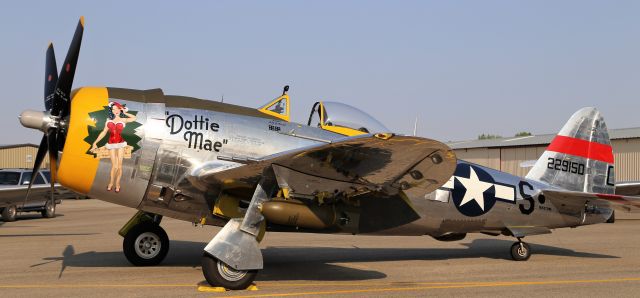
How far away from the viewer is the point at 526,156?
118 ft

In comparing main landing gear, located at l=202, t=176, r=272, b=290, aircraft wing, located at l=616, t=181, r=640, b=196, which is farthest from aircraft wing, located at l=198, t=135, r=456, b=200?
aircraft wing, located at l=616, t=181, r=640, b=196

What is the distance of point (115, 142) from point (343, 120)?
10.2 ft

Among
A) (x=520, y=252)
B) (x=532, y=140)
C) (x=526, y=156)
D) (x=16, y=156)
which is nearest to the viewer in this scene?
(x=520, y=252)

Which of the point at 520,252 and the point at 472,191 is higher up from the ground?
the point at 472,191

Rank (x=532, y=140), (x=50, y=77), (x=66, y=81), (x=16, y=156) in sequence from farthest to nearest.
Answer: (x=16, y=156) < (x=532, y=140) < (x=50, y=77) < (x=66, y=81)

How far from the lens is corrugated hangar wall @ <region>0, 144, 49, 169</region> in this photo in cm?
5397

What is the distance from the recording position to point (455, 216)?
9.41 meters

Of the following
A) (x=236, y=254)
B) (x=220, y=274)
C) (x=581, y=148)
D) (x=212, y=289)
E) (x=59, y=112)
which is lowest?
(x=212, y=289)

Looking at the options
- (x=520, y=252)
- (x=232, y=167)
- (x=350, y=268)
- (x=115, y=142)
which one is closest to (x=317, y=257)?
(x=350, y=268)

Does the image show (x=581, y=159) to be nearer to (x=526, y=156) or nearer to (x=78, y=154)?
(x=78, y=154)

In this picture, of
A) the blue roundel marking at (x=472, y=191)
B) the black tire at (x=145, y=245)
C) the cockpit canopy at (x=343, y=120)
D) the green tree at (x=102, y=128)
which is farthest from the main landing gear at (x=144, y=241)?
the blue roundel marking at (x=472, y=191)

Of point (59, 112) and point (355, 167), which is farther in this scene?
point (59, 112)

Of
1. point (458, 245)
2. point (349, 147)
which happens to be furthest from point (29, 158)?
point (349, 147)

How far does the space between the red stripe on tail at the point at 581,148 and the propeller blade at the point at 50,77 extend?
863 centimetres
